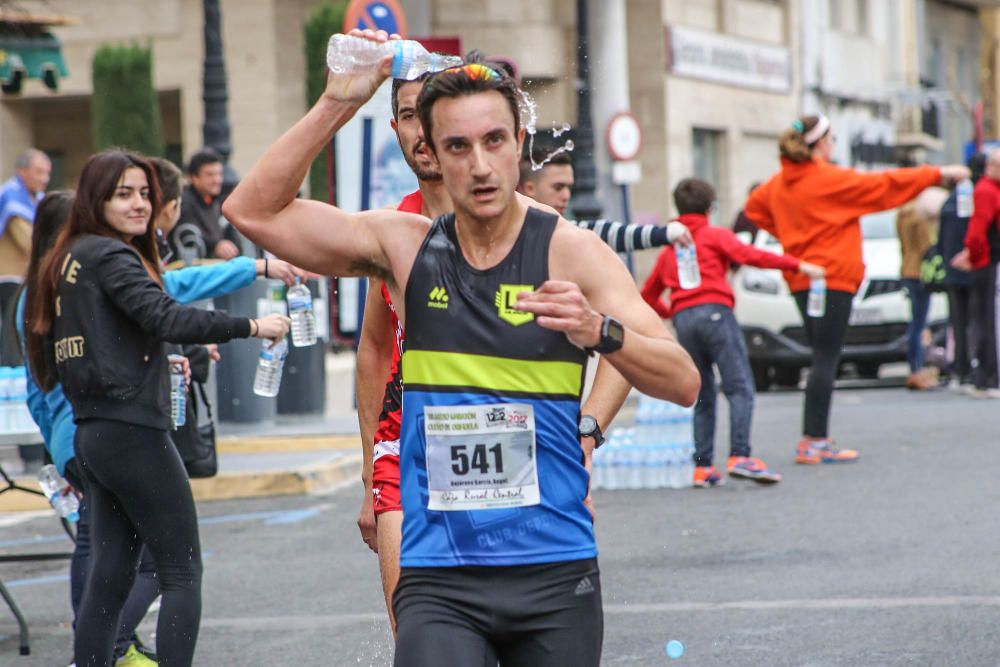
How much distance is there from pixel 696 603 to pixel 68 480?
8.57ft

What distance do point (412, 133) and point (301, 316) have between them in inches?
55.6

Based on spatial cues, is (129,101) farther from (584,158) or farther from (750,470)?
(750,470)

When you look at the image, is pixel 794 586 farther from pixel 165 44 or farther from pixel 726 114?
pixel 726 114

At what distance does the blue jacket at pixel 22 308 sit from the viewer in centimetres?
648

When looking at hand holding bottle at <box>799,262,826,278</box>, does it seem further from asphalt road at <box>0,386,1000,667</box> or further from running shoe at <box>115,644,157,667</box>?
running shoe at <box>115,644,157,667</box>

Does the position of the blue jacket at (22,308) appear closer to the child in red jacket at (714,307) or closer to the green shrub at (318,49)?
the child in red jacket at (714,307)

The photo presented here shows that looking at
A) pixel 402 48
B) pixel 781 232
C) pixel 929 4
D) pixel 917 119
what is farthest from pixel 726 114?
pixel 402 48

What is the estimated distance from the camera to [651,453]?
11.4 m

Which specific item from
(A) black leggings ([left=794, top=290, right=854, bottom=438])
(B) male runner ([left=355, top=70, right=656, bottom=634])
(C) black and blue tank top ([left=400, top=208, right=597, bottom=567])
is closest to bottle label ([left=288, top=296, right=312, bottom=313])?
(B) male runner ([left=355, top=70, right=656, bottom=634])

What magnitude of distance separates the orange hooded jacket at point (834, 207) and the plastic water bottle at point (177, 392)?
227 inches

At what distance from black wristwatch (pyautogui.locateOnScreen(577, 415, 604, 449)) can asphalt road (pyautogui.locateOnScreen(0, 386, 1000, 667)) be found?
202 centimetres

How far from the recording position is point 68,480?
652 cm

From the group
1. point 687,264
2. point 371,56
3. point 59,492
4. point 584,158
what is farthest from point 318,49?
point 371,56

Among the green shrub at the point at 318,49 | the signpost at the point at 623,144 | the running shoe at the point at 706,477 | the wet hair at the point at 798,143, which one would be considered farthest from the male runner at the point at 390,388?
the green shrub at the point at 318,49
